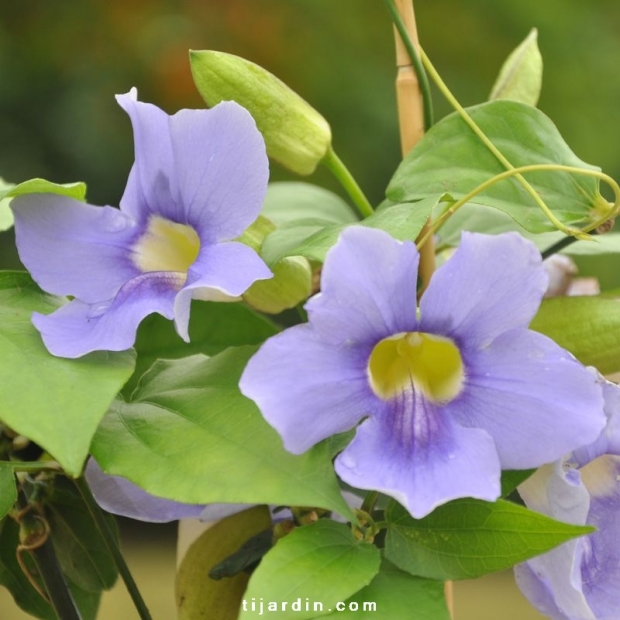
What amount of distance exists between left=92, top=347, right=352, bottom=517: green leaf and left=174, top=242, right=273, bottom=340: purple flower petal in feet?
0.09

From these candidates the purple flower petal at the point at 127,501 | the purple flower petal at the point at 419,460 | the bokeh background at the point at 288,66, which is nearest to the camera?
the purple flower petal at the point at 419,460

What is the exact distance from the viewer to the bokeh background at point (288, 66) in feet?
5.09

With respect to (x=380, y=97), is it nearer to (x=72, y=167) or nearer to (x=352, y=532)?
(x=72, y=167)

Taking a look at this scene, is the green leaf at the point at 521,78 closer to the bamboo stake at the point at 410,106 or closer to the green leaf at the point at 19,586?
the bamboo stake at the point at 410,106

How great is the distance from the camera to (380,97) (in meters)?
1.58

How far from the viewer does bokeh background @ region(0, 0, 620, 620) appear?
155cm

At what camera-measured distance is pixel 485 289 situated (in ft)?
0.87

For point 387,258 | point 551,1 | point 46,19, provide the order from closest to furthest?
point 387,258, point 551,1, point 46,19

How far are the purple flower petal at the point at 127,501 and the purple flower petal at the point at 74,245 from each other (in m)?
0.07

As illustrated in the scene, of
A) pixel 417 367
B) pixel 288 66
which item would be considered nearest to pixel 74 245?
pixel 417 367

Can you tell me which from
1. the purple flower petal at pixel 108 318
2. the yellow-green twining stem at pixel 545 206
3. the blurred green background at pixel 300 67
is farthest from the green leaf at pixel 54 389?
the blurred green background at pixel 300 67

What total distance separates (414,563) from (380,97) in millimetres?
1360

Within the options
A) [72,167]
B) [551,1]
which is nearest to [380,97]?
[551,1]

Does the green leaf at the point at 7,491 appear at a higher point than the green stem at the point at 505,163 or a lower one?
lower
